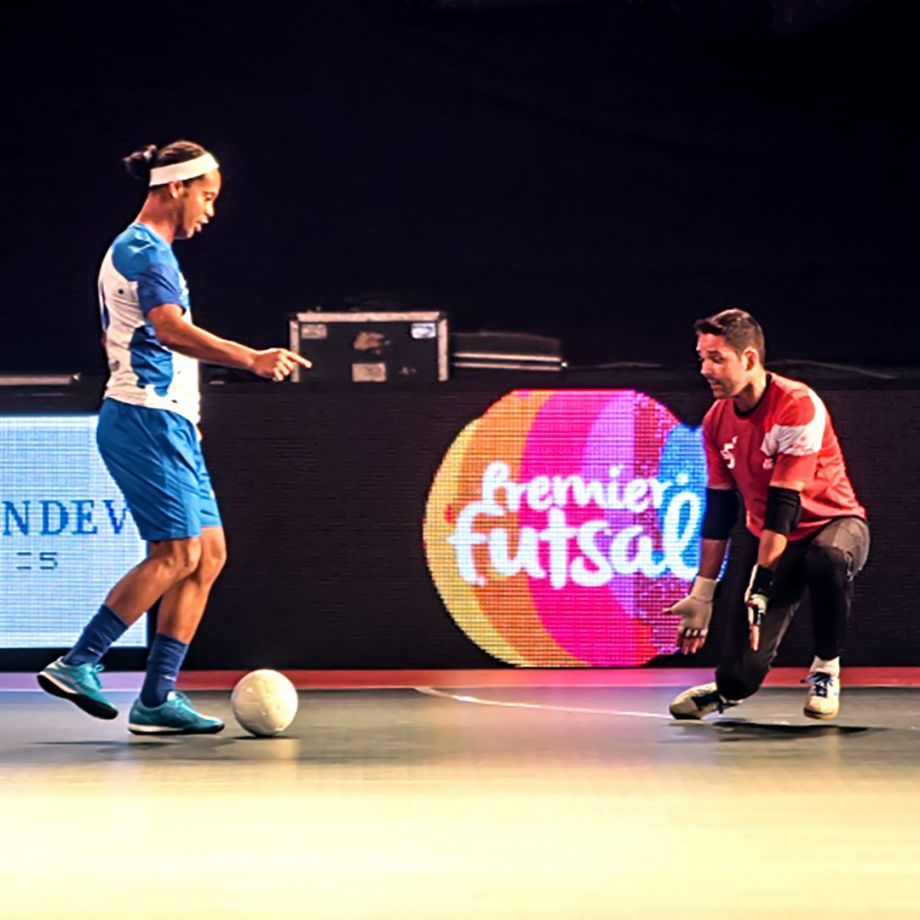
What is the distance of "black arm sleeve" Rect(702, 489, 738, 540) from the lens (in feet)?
20.1

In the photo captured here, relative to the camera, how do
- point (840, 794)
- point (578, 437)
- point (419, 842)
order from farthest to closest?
point (578, 437), point (840, 794), point (419, 842)

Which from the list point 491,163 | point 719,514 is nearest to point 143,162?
point 719,514

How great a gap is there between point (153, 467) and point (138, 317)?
0.41m

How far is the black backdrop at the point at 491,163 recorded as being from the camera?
32.7ft

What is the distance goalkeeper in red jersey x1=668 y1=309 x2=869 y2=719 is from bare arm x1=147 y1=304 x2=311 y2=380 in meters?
1.25

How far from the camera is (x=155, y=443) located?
5.72 meters

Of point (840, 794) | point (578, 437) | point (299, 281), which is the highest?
point (299, 281)

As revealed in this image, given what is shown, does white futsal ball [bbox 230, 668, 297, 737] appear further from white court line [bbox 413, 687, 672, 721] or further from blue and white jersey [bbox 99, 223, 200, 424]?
white court line [bbox 413, 687, 672, 721]

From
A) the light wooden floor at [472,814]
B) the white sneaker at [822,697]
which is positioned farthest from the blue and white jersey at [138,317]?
the white sneaker at [822,697]

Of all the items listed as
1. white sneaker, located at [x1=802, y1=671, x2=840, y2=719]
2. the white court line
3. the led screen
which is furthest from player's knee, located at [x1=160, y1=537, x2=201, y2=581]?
white sneaker, located at [x1=802, y1=671, x2=840, y2=719]

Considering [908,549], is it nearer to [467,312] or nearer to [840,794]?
[840,794]

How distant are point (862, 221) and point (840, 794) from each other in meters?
5.63

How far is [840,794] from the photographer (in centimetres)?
481

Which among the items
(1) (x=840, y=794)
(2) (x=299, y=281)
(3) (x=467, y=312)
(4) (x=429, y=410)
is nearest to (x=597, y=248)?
(3) (x=467, y=312)
